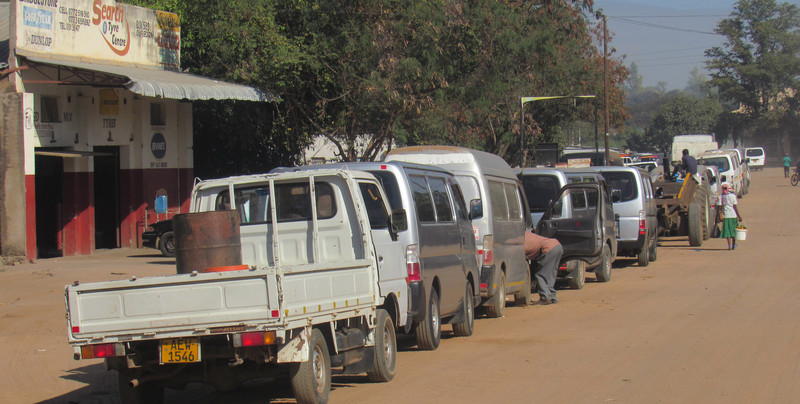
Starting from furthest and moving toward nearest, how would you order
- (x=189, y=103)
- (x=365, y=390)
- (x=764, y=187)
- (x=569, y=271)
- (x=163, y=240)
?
(x=764, y=187) → (x=189, y=103) → (x=163, y=240) → (x=569, y=271) → (x=365, y=390)

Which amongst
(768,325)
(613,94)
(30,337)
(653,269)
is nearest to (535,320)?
(768,325)

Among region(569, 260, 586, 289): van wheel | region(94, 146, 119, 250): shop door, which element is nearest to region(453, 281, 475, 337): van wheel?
region(569, 260, 586, 289): van wheel

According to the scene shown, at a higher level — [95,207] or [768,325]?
[95,207]

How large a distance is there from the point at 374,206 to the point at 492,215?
389cm

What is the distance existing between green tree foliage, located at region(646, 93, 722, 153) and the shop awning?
2824 inches

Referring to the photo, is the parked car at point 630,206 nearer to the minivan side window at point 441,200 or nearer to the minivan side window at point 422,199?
the minivan side window at point 441,200

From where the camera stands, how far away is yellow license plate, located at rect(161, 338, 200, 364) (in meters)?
6.65

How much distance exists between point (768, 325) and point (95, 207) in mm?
19333

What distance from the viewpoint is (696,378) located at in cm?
829

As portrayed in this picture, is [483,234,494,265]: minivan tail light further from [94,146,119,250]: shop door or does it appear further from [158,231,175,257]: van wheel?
[94,146,119,250]: shop door

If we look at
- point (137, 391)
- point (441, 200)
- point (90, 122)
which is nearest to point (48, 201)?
point (90, 122)

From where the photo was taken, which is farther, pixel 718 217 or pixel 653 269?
pixel 718 217

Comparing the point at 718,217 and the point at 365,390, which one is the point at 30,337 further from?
the point at 718,217

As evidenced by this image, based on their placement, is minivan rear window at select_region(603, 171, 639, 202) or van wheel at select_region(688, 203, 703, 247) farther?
van wheel at select_region(688, 203, 703, 247)
